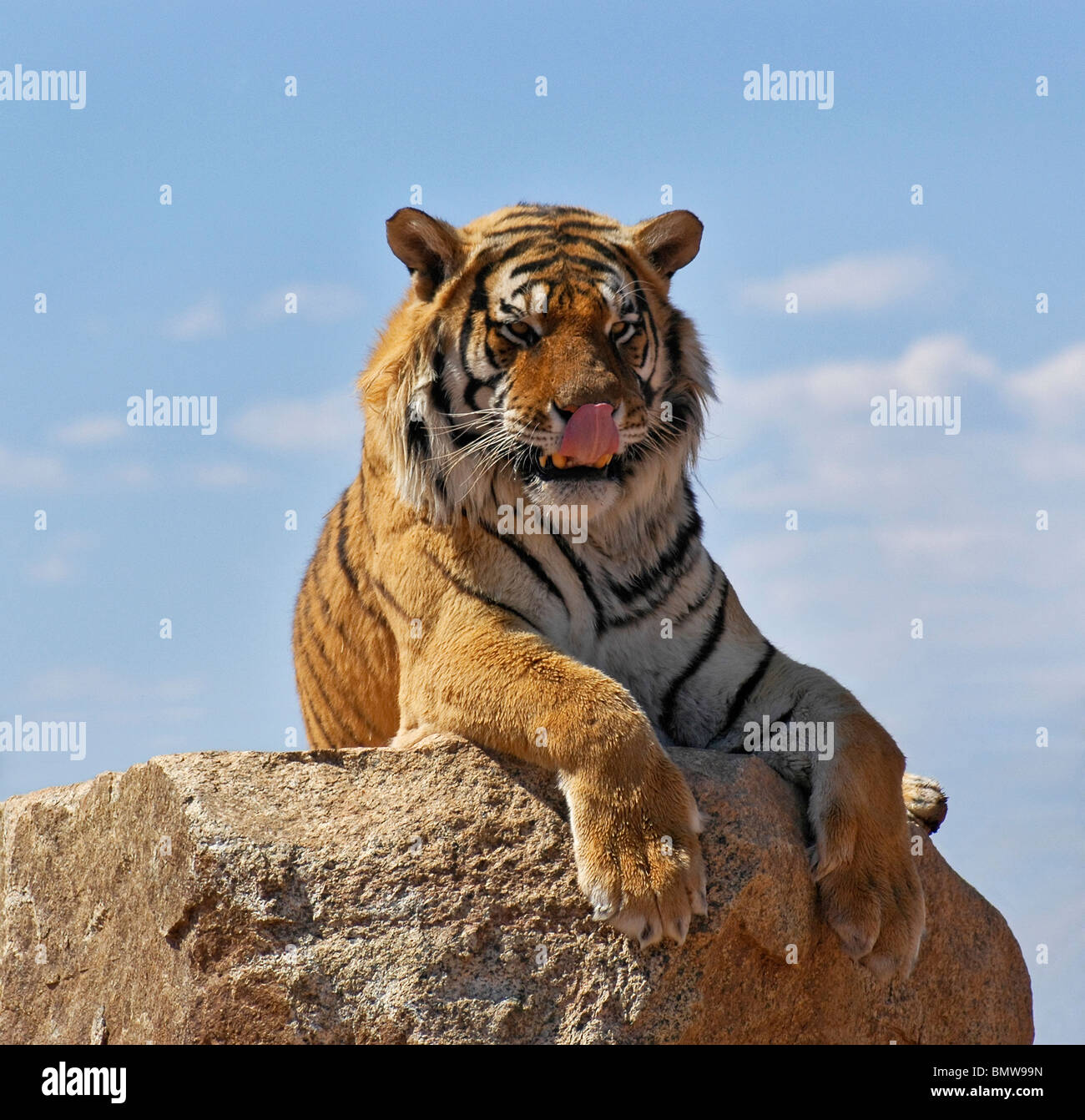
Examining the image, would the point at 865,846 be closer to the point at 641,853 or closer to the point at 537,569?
the point at 641,853

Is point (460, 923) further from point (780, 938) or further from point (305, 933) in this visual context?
point (780, 938)

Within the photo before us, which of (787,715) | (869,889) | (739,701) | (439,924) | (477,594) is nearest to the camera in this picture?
(439,924)

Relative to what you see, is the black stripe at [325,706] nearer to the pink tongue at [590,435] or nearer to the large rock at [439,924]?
the large rock at [439,924]

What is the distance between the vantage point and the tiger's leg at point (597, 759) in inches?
160

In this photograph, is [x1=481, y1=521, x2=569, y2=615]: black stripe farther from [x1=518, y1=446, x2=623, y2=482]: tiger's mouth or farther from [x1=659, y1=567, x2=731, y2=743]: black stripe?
[x1=659, y1=567, x2=731, y2=743]: black stripe

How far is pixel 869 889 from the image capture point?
445 centimetres

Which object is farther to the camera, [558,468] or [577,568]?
[577,568]

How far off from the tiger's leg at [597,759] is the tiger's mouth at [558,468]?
1.94ft

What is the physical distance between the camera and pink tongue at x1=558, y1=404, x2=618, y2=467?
4.79 m

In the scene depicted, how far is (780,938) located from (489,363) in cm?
226

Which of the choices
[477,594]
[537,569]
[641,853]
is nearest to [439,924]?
[641,853]

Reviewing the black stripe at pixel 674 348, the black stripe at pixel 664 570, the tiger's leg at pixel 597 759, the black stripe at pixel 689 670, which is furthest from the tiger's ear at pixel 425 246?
the black stripe at pixel 689 670

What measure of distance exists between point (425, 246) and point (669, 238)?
Result: 0.99 m
